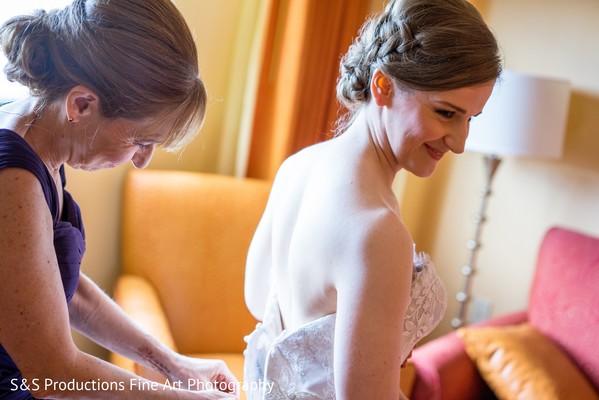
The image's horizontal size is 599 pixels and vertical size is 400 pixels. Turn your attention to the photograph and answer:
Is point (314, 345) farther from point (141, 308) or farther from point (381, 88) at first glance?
point (141, 308)

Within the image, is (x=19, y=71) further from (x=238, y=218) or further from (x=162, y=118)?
(x=238, y=218)

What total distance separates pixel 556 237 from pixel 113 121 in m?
2.04

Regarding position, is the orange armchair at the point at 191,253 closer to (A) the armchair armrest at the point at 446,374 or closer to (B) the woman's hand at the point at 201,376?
(A) the armchair armrest at the point at 446,374

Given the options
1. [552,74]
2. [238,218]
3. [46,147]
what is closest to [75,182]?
[238,218]

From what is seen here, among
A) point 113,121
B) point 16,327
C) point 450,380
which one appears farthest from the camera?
point 450,380

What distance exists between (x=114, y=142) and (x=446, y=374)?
5.00 ft

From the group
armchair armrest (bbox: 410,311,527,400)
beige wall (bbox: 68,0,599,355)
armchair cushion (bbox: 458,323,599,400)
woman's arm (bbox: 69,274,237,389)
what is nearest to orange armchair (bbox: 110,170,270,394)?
beige wall (bbox: 68,0,599,355)

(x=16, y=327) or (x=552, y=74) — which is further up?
(x=552, y=74)

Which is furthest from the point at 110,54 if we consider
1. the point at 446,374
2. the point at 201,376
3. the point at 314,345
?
the point at 446,374

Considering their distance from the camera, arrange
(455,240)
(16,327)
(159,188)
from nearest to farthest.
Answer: (16,327), (159,188), (455,240)

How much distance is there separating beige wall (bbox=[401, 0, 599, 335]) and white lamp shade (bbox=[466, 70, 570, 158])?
0.92 ft

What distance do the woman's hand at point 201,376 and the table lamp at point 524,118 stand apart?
1607 mm

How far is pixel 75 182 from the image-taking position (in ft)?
7.52

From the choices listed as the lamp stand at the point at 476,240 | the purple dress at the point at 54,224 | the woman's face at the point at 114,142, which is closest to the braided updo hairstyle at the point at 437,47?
the woman's face at the point at 114,142
